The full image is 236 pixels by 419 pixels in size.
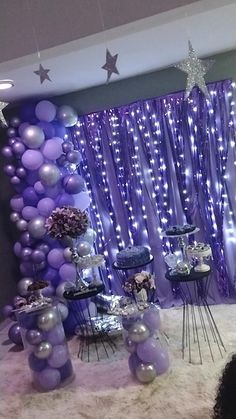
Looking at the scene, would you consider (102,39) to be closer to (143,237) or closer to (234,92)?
(234,92)

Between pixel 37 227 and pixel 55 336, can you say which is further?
pixel 37 227

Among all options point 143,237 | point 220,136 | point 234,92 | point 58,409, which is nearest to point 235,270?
point 143,237

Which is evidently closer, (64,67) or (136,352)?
(136,352)

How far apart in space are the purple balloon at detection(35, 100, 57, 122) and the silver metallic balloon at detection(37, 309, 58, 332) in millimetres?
1690

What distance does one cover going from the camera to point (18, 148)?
11.8 ft

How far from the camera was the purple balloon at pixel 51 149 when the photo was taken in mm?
3557

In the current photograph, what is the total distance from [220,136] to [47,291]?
6.51 feet

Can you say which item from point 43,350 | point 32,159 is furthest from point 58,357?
point 32,159

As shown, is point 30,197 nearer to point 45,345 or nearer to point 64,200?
point 64,200

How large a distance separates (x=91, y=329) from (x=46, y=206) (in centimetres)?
109

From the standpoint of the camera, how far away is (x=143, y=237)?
389 centimetres

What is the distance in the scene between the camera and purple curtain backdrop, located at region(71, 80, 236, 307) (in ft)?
11.7

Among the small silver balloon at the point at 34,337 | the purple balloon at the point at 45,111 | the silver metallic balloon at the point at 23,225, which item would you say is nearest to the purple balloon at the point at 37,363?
the small silver balloon at the point at 34,337

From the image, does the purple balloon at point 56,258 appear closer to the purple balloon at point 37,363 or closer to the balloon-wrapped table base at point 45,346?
the balloon-wrapped table base at point 45,346
